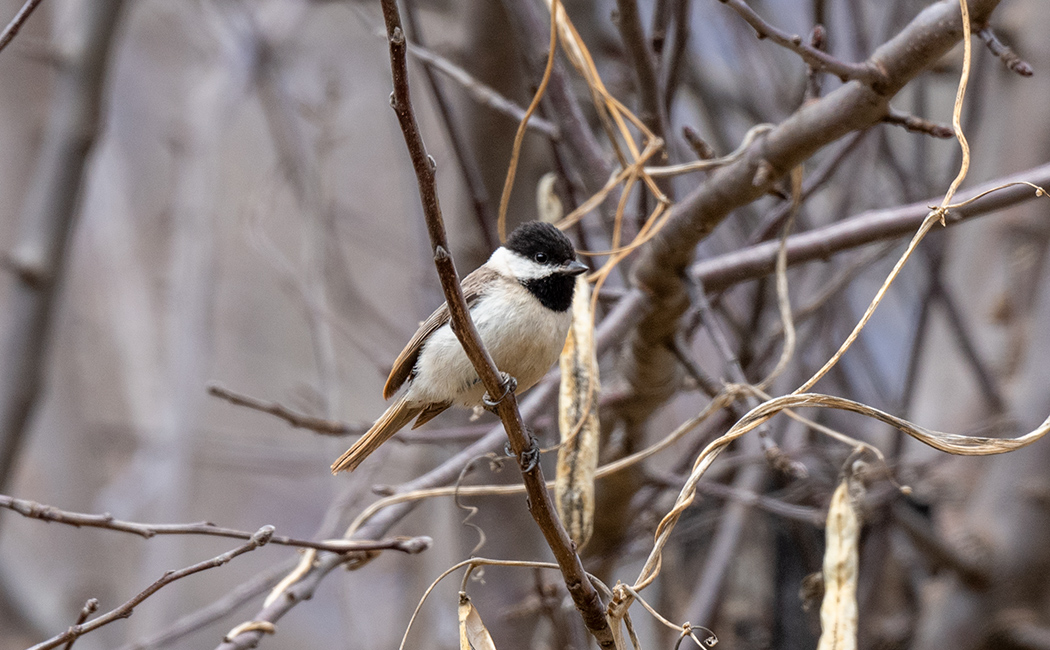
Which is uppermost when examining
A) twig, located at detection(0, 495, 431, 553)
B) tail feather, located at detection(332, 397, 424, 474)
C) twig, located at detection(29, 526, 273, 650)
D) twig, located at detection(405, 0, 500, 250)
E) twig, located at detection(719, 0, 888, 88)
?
twig, located at detection(405, 0, 500, 250)

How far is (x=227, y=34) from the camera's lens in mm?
5504

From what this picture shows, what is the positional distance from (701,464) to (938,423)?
3.18m

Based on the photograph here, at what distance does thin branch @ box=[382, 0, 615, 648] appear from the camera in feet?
3.69

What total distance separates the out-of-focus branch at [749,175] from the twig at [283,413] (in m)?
0.92

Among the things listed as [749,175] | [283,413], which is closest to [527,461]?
[749,175]

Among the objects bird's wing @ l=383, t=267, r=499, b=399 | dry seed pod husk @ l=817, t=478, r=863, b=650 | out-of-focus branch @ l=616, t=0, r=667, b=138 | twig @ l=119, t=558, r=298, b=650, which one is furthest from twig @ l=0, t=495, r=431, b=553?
out-of-focus branch @ l=616, t=0, r=667, b=138

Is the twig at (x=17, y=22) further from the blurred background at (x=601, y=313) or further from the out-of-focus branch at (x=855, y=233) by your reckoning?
the out-of-focus branch at (x=855, y=233)

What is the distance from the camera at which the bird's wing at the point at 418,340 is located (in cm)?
215

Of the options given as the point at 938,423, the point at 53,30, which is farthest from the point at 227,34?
the point at 938,423

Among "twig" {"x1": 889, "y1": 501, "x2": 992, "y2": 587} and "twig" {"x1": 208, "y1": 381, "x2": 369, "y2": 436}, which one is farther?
"twig" {"x1": 889, "y1": 501, "x2": 992, "y2": 587}

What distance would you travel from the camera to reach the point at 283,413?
238 centimetres

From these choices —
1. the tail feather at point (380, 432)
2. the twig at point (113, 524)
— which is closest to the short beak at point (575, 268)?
the tail feather at point (380, 432)

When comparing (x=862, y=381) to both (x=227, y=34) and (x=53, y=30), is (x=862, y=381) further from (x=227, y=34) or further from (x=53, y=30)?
(x=53, y=30)

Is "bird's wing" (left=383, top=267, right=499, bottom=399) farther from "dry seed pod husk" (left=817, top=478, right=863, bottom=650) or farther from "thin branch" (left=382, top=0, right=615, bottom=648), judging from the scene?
"dry seed pod husk" (left=817, top=478, right=863, bottom=650)
